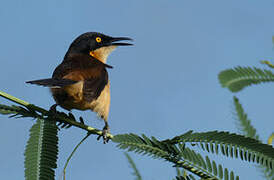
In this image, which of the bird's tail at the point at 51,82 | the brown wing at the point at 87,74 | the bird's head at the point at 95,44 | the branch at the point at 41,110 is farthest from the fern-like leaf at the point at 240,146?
the bird's head at the point at 95,44

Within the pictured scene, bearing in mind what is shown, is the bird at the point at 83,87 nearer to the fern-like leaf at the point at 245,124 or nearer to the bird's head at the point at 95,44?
the bird's head at the point at 95,44

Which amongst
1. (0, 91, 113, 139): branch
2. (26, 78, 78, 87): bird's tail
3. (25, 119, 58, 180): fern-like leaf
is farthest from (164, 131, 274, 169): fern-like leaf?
(26, 78, 78, 87): bird's tail

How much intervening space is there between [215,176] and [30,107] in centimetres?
114

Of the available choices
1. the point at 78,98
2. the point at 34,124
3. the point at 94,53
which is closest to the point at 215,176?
the point at 34,124

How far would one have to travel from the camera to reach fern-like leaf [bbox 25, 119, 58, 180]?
1.87 meters

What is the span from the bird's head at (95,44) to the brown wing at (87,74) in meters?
1.08

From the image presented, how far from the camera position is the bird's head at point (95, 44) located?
549 centimetres

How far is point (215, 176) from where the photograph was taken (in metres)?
1.64

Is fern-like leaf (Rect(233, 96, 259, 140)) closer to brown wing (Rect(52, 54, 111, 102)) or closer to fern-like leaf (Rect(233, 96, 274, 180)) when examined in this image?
fern-like leaf (Rect(233, 96, 274, 180))

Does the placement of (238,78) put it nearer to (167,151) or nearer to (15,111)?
(167,151)

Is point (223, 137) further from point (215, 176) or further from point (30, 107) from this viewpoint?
point (30, 107)

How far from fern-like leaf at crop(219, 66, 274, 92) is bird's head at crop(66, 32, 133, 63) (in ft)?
9.55

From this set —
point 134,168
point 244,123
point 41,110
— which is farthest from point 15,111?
point 244,123

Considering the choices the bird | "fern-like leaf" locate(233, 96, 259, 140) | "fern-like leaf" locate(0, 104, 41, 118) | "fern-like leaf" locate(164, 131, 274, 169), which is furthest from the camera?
the bird
